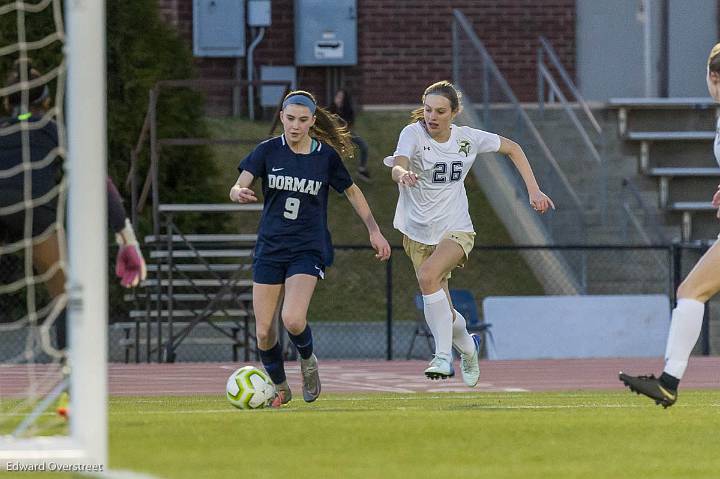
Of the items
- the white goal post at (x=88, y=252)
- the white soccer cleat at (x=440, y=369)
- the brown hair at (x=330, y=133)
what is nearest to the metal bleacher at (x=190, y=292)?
the brown hair at (x=330, y=133)

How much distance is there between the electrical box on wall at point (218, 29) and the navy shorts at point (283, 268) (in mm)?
16391

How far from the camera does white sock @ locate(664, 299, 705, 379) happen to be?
8922mm

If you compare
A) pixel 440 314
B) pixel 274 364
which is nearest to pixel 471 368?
pixel 440 314

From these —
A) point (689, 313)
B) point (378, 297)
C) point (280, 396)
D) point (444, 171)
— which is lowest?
point (378, 297)

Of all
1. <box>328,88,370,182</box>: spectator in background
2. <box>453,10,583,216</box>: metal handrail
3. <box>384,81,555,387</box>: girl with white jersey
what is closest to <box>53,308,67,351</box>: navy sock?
<box>384,81,555,387</box>: girl with white jersey

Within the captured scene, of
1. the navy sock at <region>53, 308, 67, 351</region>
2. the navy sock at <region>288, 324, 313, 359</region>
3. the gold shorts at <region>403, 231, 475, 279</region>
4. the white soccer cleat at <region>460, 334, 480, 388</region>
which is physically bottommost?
the white soccer cleat at <region>460, 334, 480, 388</region>

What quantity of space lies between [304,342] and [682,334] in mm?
2751

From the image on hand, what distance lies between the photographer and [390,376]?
16156 millimetres

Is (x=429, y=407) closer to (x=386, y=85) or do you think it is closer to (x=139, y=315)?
(x=139, y=315)

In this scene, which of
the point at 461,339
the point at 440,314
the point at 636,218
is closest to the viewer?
the point at 440,314

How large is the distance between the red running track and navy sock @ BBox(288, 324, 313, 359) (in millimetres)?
2677

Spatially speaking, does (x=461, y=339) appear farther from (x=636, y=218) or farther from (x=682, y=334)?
(x=636, y=218)

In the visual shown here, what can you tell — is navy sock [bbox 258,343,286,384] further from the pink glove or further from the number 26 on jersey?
the pink glove

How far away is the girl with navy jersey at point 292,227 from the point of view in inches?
412
